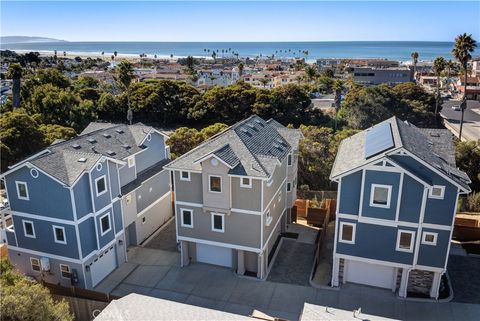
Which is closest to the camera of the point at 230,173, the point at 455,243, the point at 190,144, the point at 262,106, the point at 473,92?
the point at 230,173

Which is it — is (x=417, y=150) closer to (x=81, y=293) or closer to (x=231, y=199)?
(x=231, y=199)

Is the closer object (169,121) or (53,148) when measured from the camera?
(53,148)

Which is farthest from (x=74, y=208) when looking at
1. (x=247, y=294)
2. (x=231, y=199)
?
(x=247, y=294)

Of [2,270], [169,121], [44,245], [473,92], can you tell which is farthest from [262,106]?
[473,92]

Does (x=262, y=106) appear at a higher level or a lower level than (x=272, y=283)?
higher

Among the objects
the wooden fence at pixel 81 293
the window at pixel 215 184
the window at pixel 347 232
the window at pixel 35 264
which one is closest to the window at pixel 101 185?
the wooden fence at pixel 81 293

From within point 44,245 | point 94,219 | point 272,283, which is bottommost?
point 272,283

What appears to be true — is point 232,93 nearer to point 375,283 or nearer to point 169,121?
point 169,121

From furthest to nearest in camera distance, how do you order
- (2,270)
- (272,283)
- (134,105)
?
(134,105)
(272,283)
(2,270)
